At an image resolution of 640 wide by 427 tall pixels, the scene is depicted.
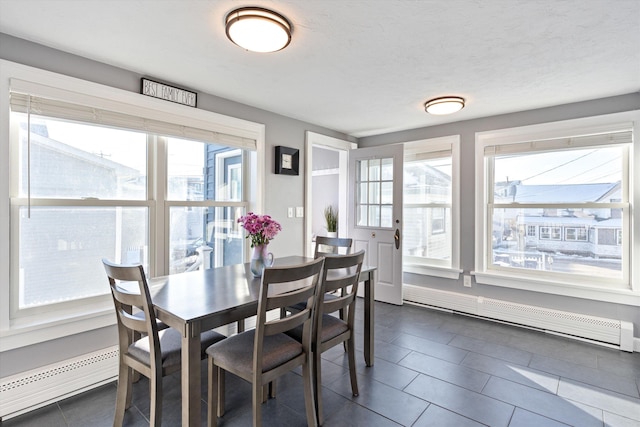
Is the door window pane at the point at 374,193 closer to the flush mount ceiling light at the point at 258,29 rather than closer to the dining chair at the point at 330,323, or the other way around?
the dining chair at the point at 330,323

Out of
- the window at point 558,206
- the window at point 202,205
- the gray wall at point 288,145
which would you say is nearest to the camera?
the gray wall at point 288,145

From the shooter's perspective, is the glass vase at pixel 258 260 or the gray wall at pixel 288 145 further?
the glass vase at pixel 258 260

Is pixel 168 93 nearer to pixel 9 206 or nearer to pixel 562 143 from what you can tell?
pixel 9 206

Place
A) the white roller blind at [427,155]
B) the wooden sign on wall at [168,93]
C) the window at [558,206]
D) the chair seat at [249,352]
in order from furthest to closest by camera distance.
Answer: the white roller blind at [427,155] → the window at [558,206] → the wooden sign on wall at [168,93] → the chair seat at [249,352]

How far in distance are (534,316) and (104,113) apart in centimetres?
437

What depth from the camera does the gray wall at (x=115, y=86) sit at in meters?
1.97

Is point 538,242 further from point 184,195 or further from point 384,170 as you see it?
point 184,195

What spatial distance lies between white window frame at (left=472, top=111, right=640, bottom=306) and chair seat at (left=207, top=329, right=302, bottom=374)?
278 cm

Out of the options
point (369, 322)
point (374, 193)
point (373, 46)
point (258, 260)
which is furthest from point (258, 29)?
point (374, 193)

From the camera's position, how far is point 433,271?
158 inches

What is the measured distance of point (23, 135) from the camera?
6.70ft

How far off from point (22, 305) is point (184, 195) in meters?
1.32

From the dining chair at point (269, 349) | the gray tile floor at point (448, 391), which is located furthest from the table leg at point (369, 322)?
the dining chair at point (269, 349)

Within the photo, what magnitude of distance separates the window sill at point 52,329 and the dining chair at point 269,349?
3.56 feet
